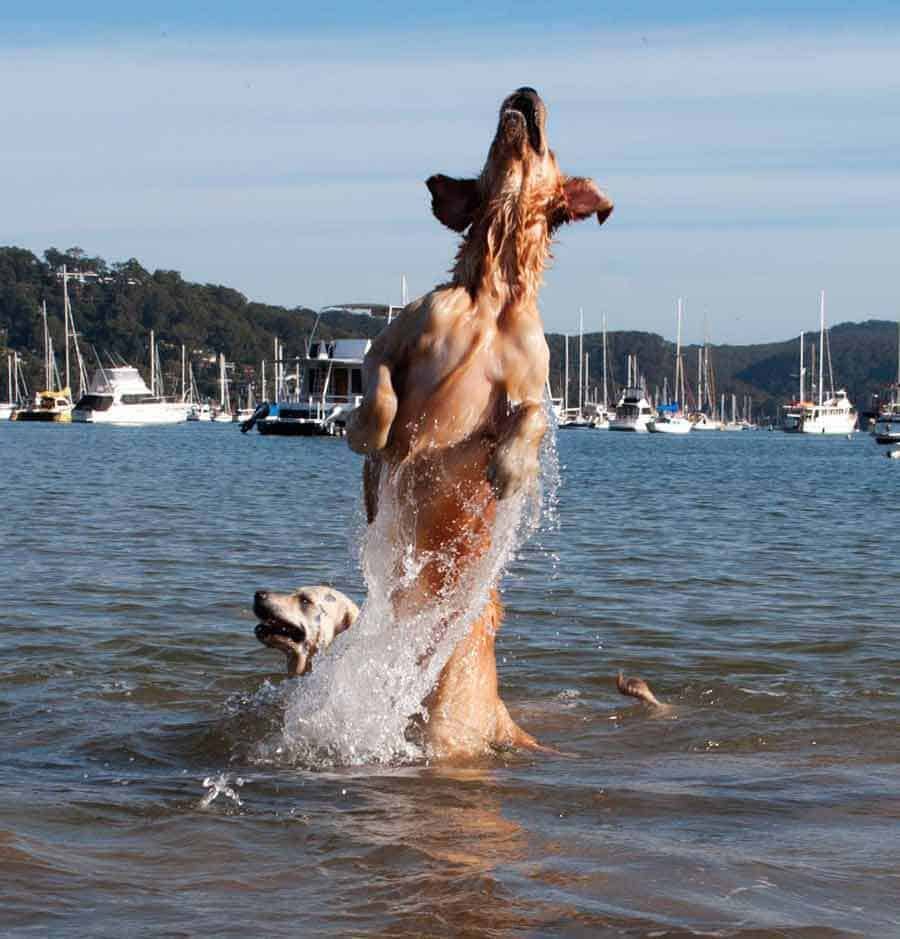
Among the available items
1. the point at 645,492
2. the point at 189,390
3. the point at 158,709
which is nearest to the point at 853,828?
the point at 158,709

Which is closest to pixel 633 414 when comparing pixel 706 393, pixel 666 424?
pixel 666 424

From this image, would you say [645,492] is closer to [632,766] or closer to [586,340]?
[632,766]

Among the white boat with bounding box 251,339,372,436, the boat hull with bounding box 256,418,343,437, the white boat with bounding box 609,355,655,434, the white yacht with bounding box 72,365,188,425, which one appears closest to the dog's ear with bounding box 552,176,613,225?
the white boat with bounding box 251,339,372,436

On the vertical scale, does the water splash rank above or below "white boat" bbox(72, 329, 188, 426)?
below

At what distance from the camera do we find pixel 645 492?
33156 mm

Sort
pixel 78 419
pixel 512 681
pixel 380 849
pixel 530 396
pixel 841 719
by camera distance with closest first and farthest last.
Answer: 1. pixel 380 849
2. pixel 530 396
3. pixel 841 719
4. pixel 512 681
5. pixel 78 419

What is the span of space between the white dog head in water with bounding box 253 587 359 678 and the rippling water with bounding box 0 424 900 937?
0.80 feet

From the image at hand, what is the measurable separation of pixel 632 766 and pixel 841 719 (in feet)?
5.32

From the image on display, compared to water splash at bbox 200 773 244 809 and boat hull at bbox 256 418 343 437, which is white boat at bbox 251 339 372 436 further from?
water splash at bbox 200 773 244 809

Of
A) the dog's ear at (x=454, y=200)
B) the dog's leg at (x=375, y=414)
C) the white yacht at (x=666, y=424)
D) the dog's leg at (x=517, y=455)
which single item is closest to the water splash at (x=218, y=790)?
the dog's leg at (x=375, y=414)

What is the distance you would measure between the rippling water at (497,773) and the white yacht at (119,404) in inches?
3772

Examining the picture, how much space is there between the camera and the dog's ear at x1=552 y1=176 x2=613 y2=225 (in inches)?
249

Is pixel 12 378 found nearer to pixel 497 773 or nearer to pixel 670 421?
pixel 670 421

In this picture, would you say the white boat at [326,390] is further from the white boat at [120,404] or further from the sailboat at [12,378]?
the sailboat at [12,378]
